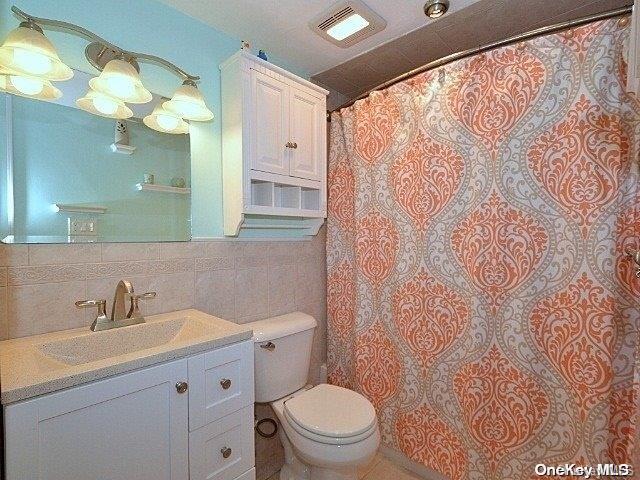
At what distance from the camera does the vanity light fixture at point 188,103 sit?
1.29m

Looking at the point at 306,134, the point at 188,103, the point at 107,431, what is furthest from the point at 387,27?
the point at 107,431

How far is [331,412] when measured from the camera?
1.37m

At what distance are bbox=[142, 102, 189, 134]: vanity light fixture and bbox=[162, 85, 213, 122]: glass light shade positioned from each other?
0.07ft

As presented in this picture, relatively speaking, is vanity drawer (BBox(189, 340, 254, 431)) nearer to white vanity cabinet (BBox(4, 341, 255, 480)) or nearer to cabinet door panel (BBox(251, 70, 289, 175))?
white vanity cabinet (BBox(4, 341, 255, 480))

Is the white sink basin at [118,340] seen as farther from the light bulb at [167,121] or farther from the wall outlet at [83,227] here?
the light bulb at [167,121]

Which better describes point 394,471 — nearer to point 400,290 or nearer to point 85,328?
point 400,290

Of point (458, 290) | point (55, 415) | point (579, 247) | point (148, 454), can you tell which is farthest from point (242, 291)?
point (579, 247)

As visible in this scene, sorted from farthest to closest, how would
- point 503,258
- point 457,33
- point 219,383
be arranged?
point 457,33 → point 503,258 → point 219,383

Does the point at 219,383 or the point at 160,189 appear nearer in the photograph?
the point at 219,383

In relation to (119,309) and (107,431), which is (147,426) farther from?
(119,309)

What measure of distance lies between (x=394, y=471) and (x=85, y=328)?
5.37 ft

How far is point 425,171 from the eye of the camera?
1.50 m

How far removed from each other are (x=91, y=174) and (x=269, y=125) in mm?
759

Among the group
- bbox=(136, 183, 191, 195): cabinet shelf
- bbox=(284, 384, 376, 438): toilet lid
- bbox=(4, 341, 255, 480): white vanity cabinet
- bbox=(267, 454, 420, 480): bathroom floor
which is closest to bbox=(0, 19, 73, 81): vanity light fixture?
bbox=(136, 183, 191, 195): cabinet shelf
